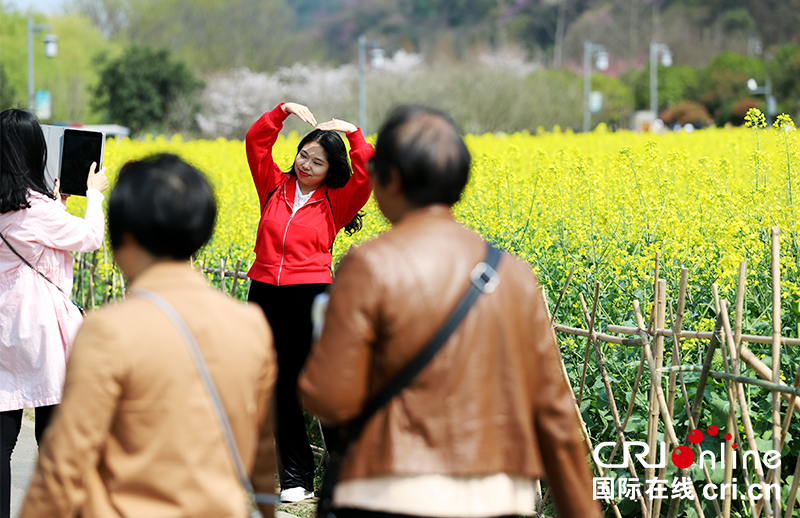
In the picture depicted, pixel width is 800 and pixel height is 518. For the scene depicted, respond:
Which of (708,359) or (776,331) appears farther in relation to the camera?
(708,359)

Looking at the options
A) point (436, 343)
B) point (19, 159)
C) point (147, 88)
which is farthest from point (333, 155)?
point (147, 88)

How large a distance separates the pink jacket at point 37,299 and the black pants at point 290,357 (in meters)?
0.88

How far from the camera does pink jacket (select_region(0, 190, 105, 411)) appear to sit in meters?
3.25

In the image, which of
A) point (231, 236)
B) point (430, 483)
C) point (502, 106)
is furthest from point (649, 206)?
point (502, 106)

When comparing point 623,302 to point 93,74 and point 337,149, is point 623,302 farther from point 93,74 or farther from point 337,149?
point 93,74

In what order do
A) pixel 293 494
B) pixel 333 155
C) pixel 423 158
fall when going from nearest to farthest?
pixel 423 158 < pixel 333 155 < pixel 293 494

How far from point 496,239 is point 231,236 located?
86.4 inches

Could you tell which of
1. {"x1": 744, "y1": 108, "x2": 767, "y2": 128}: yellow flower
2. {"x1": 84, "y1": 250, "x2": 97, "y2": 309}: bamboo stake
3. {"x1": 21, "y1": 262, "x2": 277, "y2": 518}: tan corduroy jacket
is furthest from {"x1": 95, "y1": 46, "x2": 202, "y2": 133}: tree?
{"x1": 21, "y1": 262, "x2": 277, "y2": 518}: tan corduroy jacket

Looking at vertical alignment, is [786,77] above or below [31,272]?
above

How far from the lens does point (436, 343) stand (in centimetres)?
174

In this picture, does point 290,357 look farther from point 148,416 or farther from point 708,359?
point 148,416

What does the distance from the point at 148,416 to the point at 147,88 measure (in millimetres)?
36524

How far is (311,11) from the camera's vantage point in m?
133

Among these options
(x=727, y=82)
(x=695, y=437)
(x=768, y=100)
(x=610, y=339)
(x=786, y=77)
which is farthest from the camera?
(x=727, y=82)
